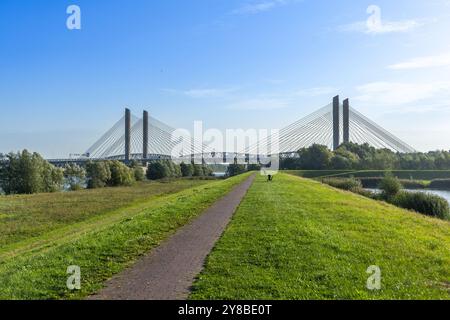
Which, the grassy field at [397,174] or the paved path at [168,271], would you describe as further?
the grassy field at [397,174]

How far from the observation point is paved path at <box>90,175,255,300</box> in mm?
7027

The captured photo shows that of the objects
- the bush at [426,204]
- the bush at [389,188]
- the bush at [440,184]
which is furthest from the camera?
the bush at [440,184]

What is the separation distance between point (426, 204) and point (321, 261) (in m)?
22.7

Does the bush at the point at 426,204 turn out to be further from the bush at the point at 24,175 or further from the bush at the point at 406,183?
the bush at the point at 24,175

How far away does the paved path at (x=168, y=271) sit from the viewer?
7.03m

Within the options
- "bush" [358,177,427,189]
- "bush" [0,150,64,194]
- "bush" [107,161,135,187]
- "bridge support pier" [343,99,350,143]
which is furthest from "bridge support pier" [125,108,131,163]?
"bush" [358,177,427,189]

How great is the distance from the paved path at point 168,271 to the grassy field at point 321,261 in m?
0.33

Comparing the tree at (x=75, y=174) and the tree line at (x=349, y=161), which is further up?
the tree line at (x=349, y=161)

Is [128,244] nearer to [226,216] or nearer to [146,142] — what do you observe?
[226,216]

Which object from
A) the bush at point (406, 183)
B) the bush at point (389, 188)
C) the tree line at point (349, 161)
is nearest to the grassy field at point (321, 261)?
the bush at point (389, 188)

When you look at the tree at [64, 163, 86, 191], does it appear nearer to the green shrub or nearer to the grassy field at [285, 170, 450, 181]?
the green shrub

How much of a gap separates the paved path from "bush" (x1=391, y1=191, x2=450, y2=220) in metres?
19.5

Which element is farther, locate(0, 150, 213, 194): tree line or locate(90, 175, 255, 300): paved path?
locate(0, 150, 213, 194): tree line

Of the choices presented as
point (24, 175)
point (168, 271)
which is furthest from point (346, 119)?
point (168, 271)
